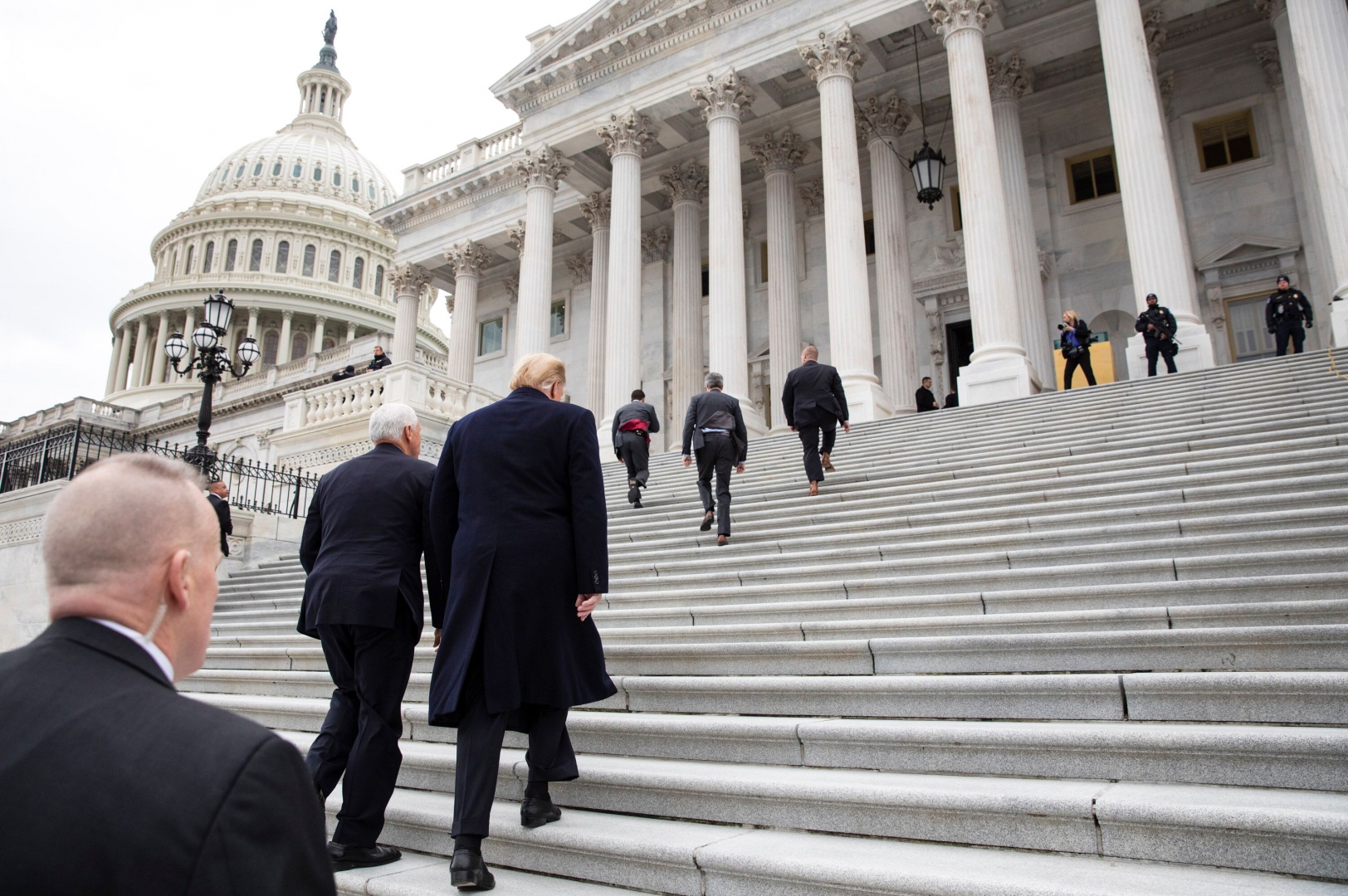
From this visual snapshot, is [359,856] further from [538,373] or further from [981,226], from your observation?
[981,226]

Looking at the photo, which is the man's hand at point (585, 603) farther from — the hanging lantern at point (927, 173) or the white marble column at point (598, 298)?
the white marble column at point (598, 298)

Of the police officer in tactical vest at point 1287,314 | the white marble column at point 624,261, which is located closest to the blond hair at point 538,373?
the police officer in tactical vest at point 1287,314

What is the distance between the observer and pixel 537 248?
23609 millimetres

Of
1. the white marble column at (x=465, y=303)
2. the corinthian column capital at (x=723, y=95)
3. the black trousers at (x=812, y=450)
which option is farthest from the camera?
the white marble column at (x=465, y=303)

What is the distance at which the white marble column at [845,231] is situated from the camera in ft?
57.9

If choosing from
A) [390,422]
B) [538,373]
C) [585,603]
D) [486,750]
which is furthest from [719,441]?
[486,750]

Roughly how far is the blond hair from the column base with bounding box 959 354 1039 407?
12.6 m

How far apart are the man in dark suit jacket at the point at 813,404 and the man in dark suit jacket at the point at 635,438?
2.13 m

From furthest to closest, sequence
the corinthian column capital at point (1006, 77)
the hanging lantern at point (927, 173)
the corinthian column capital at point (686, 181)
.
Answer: the corinthian column capital at point (686, 181), the corinthian column capital at point (1006, 77), the hanging lantern at point (927, 173)

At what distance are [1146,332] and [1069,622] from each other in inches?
437

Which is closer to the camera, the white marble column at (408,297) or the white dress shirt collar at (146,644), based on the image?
the white dress shirt collar at (146,644)

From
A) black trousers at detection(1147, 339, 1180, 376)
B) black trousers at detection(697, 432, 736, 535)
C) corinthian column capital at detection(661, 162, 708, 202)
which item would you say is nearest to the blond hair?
black trousers at detection(697, 432, 736, 535)

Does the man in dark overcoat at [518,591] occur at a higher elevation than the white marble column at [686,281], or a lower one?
lower

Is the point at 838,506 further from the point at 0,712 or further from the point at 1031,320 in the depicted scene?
the point at 1031,320
